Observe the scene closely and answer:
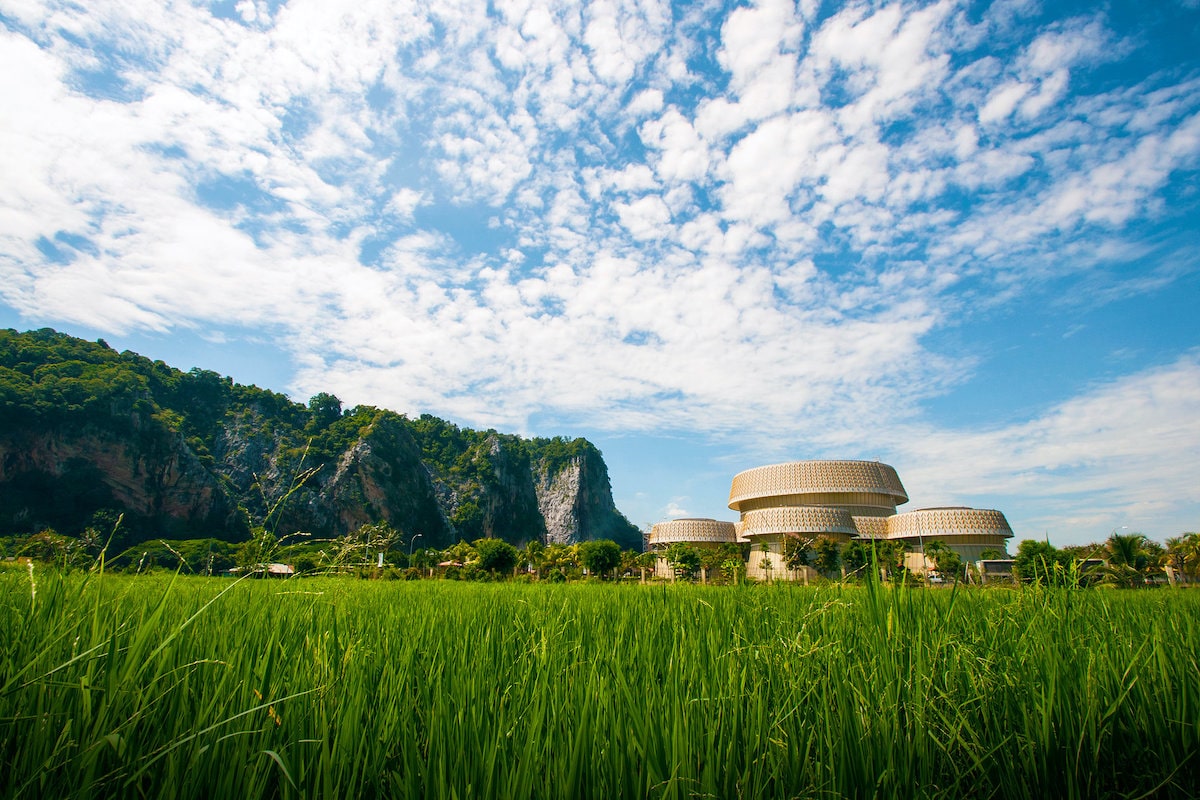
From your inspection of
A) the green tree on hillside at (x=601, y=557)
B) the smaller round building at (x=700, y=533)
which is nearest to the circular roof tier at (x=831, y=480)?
the smaller round building at (x=700, y=533)

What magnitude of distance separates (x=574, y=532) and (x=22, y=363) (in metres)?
109

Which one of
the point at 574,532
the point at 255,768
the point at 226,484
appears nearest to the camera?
the point at 255,768

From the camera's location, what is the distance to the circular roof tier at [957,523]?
60041 millimetres

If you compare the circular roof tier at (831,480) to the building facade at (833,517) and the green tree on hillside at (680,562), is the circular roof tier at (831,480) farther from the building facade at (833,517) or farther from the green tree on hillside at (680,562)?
the green tree on hillside at (680,562)

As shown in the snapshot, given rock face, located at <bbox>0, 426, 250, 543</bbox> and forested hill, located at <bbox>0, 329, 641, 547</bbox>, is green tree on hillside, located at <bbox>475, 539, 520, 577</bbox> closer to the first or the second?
forested hill, located at <bbox>0, 329, 641, 547</bbox>

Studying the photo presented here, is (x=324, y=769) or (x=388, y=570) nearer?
(x=324, y=769)

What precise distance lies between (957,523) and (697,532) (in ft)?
97.2

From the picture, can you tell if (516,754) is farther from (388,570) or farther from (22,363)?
(22,363)

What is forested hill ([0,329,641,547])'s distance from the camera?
51625mm

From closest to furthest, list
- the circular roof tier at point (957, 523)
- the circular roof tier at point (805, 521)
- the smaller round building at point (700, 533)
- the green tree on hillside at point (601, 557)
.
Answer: the green tree on hillside at point (601, 557) < the circular roof tier at point (957, 523) < the circular roof tier at point (805, 521) < the smaller round building at point (700, 533)

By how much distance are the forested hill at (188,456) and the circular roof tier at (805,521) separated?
48.5 m

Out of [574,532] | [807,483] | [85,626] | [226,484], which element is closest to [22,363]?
[226,484]

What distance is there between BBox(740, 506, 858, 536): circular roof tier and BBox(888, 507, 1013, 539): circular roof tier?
6090mm

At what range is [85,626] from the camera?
172 centimetres
